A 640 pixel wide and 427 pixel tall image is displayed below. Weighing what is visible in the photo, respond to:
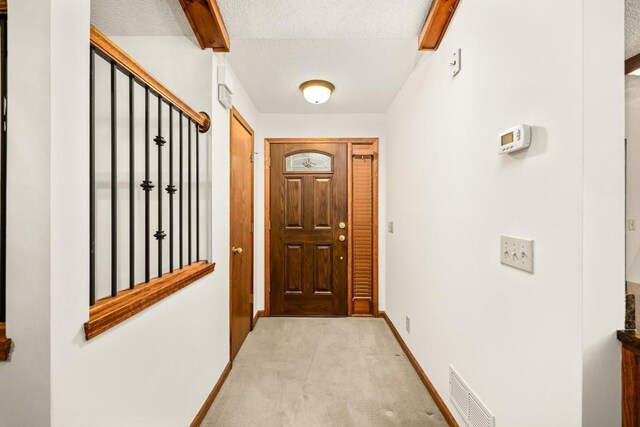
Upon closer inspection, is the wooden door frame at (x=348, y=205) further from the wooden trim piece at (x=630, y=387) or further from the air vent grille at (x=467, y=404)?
the wooden trim piece at (x=630, y=387)

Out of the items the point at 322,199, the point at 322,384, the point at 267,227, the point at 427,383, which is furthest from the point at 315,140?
the point at 427,383

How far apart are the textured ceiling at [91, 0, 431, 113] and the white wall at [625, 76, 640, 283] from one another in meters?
1.07

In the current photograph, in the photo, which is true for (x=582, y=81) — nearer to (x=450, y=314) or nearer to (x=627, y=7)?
(x=627, y=7)

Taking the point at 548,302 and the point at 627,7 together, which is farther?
the point at 627,7

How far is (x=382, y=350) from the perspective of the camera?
2785 millimetres

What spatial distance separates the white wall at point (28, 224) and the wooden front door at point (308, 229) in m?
2.84

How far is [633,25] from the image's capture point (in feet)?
5.09

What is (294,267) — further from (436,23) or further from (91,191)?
(91,191)

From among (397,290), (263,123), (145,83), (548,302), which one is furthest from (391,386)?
(263,123)

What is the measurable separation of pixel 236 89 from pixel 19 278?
7.42 ft

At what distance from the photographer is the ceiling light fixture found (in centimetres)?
275

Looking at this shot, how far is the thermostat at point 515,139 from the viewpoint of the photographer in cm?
110

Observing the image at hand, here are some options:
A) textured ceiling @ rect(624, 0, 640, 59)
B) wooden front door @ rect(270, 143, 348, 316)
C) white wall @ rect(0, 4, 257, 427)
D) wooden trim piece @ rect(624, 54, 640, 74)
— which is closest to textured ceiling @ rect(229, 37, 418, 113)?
wooden front door @ rect(270, 143, 348, 316)

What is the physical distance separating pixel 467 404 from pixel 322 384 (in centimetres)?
100
